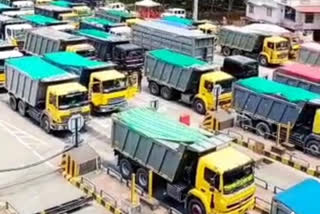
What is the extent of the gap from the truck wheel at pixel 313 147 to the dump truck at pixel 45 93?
30.5ft

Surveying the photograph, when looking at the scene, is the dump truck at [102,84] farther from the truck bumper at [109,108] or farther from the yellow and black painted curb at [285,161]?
the yellow and black painted curb at [285,161]

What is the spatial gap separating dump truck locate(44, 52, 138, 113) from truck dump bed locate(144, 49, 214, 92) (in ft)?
8.24

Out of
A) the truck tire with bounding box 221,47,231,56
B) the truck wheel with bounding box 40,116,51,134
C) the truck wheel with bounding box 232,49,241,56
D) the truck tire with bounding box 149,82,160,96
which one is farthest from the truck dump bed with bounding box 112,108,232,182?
the truck tire with bounding box 221,47,231,56

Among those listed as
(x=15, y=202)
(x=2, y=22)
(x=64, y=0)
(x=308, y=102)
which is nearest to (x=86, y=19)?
(x=2, y=22)

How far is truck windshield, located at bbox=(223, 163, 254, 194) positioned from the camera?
16.5 m

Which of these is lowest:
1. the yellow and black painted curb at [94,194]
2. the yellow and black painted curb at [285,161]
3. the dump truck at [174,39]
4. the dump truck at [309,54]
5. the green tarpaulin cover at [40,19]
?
the yellow and black painted curb at [94,194]

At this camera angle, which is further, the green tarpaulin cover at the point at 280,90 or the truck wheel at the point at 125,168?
the green tarpaulin cover at the point at 280,90

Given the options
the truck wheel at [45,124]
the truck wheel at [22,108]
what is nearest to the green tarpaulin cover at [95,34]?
the truck wheel at [22,108]

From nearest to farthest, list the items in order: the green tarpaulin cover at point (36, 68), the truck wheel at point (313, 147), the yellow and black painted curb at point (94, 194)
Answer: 1. the yellow and black painted curb at point (94, 194)
2. the truck wheel at point (313, 147)
3. the green tarpaulin cover at point (36, 68)

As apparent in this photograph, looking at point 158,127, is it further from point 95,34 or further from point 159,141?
point 95,34

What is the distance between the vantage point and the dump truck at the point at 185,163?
16.7m

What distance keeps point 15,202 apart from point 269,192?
8.57 m

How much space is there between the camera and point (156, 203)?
1855 cm

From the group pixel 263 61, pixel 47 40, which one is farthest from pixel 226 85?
pixel 47 40
